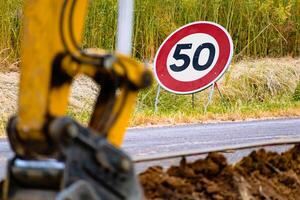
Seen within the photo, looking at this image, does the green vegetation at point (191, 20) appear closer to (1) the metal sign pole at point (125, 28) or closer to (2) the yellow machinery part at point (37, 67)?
(1) the metal sign pole at point (125, 28)

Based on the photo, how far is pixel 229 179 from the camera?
372 centimetres

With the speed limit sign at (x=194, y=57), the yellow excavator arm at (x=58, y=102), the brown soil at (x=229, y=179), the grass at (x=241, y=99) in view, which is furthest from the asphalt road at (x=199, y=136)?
the yellow excavator arm at (x=58, y=102)

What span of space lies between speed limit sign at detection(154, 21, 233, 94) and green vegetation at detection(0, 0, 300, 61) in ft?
9.09

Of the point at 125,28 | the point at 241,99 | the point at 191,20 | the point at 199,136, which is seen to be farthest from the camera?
the point at 191,20

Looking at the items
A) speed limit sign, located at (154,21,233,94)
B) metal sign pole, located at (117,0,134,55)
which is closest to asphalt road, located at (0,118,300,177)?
metal sign pole, located at (117,0,134,55)

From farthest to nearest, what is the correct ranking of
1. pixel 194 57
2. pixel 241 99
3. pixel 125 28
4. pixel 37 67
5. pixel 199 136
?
pixel 241 99, pixel 194 57, pixel 199 136, pixel 125 28, pixel 37 67

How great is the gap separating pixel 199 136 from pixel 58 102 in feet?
16.7

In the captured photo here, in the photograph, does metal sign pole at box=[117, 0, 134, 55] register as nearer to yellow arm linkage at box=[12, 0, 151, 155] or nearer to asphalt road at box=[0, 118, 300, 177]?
asphalt road at box=[0, 118, 300, 177]

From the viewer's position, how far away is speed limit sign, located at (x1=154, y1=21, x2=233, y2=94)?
10508 millimetres

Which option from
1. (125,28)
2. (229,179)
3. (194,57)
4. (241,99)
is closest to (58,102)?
(229,179)

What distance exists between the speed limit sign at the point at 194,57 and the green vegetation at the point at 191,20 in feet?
9.09

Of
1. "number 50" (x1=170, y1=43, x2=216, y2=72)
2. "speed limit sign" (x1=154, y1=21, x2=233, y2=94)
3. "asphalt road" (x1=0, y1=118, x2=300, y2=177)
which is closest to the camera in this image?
"asphalt road" (x1=0, y1=118, x2=300, y2=177)

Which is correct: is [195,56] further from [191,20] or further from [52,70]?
[52,70]

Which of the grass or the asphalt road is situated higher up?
the asphalt road
